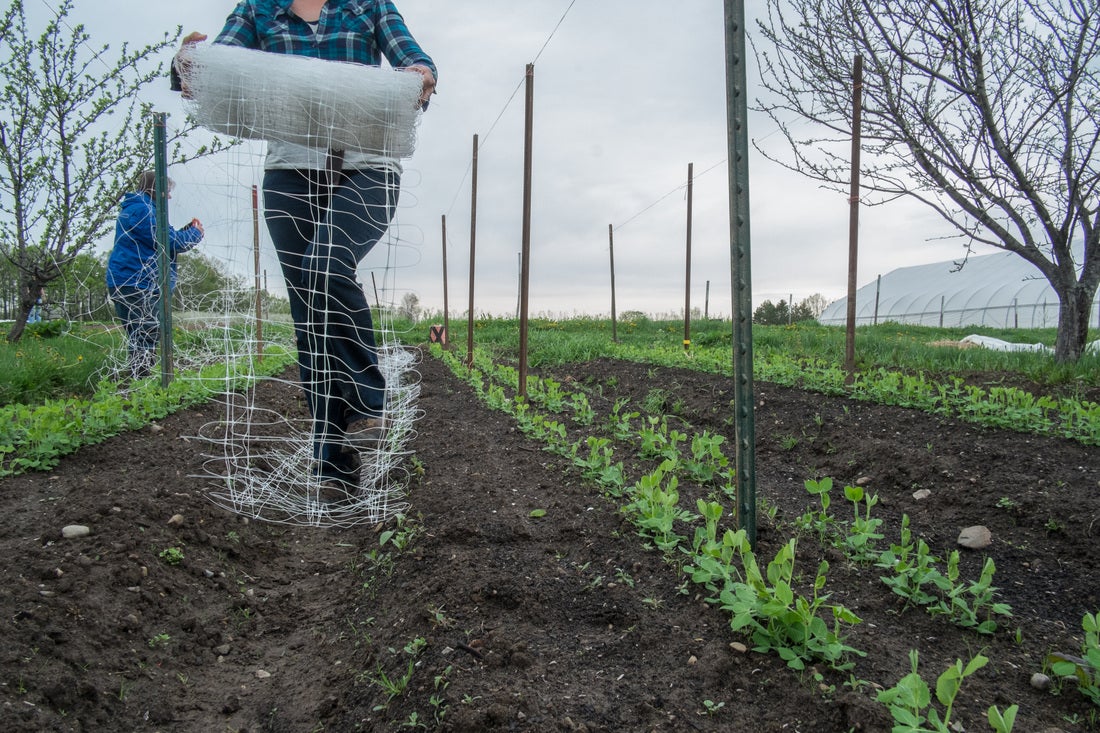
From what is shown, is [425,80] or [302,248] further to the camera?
[302,248]

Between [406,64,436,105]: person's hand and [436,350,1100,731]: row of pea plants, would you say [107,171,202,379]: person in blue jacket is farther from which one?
[436,350,1100,731]: row of pea plants

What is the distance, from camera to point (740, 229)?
5.72 feet

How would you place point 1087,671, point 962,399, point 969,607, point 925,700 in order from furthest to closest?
point 962,399
point 969,607
point 1087,671
point 925,700

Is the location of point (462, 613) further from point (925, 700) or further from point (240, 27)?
point (240, 27)

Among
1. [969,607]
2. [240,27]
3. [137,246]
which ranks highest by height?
[240,27]

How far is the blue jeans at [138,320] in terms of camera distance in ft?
15.2

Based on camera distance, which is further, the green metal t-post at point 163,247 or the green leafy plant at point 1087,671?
the green metal t-post at point 163,247

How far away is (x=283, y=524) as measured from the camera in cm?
255

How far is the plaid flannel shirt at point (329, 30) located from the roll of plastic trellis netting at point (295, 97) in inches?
8.7

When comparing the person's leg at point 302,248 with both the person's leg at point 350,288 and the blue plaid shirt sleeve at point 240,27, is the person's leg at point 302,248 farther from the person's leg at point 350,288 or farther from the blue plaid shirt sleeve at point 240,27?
the blue plaid shirt sleeve at point 240,27

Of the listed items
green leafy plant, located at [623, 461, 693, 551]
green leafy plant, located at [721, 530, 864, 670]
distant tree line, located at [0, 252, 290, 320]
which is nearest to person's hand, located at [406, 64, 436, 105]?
distant tree line, located at [0, 252, 290, 320]

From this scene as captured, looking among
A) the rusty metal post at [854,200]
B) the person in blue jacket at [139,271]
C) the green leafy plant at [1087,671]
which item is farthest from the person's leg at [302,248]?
the rusty metal post at [854,200]

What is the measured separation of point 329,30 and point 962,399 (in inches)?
151

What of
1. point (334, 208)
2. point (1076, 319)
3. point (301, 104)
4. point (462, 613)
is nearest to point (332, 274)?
point (334, 208)
